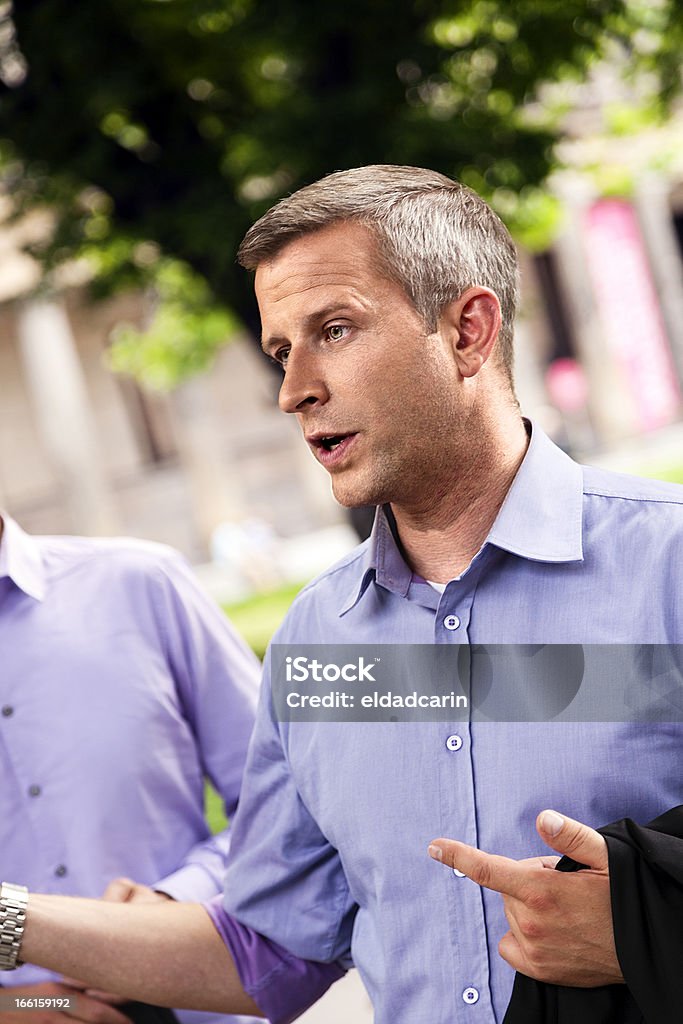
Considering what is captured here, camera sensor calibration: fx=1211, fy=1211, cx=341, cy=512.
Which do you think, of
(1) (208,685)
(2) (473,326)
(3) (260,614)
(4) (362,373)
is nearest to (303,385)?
(4) (362,373)

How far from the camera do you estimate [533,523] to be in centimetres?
177

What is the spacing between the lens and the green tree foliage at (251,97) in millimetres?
6215

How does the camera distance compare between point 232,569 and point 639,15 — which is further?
point 232,569

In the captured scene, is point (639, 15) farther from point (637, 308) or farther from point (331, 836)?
point (637, 308)

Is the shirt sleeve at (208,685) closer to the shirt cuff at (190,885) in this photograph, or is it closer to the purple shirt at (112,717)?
the purple shirt at (112,717)

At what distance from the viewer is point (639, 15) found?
23.6 ft

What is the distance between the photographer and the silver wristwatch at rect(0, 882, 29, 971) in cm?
203

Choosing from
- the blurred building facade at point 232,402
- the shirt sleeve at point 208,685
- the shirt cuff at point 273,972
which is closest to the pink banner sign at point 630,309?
the blurred building facade at point 232,402

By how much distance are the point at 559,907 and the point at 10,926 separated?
0.99 metres

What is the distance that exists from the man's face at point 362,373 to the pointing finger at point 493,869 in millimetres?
521

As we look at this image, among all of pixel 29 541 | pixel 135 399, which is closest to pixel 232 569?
pixel 135 399

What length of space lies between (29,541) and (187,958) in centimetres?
98

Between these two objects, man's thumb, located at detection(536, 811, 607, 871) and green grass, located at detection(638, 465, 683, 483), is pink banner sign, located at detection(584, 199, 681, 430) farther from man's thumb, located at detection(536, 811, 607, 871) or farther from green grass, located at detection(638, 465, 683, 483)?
man's thumb, located at detection(536, 811, 607, 871)

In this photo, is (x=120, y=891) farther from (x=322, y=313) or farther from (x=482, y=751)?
(x=322, y=313)
